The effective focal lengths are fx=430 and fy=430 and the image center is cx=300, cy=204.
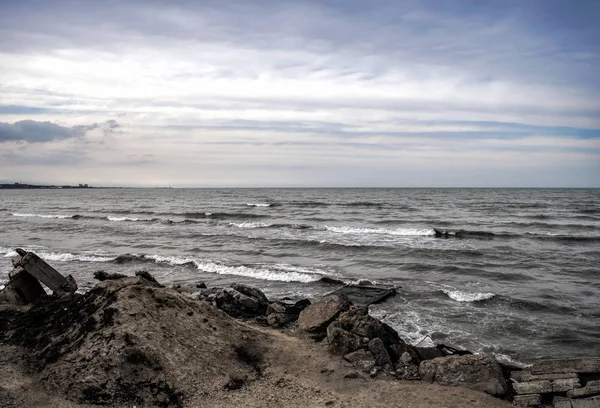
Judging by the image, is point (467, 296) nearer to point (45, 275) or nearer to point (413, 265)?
point (413, 265)

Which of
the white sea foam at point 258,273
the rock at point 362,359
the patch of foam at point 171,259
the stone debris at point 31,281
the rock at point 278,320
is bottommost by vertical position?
the patch of foam at point 171,259

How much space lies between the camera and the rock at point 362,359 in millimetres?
7656

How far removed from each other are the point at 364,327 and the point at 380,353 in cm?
71

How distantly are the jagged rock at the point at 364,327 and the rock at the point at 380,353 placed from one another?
0.30 metres

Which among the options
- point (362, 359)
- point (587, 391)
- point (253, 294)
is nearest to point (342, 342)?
point (362, 359)

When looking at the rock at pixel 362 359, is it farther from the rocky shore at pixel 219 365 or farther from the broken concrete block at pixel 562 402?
the broken concrete block at pixel 562 402

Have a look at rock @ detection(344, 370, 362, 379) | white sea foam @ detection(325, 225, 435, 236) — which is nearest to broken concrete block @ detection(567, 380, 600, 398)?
rock @ detection(344, 370, 362, 379)

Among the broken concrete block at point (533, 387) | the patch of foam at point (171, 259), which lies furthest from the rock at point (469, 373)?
the patch of foam at point (171, 259)

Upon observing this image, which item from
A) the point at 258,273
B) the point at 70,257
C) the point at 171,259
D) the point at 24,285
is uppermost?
the point at 24,285

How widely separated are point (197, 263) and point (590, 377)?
53.6 feet

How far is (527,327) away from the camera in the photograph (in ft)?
38.5

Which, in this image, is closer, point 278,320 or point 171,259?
point 278,320

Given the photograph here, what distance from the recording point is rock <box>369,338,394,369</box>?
25.6ft

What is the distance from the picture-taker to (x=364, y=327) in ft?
28.1
